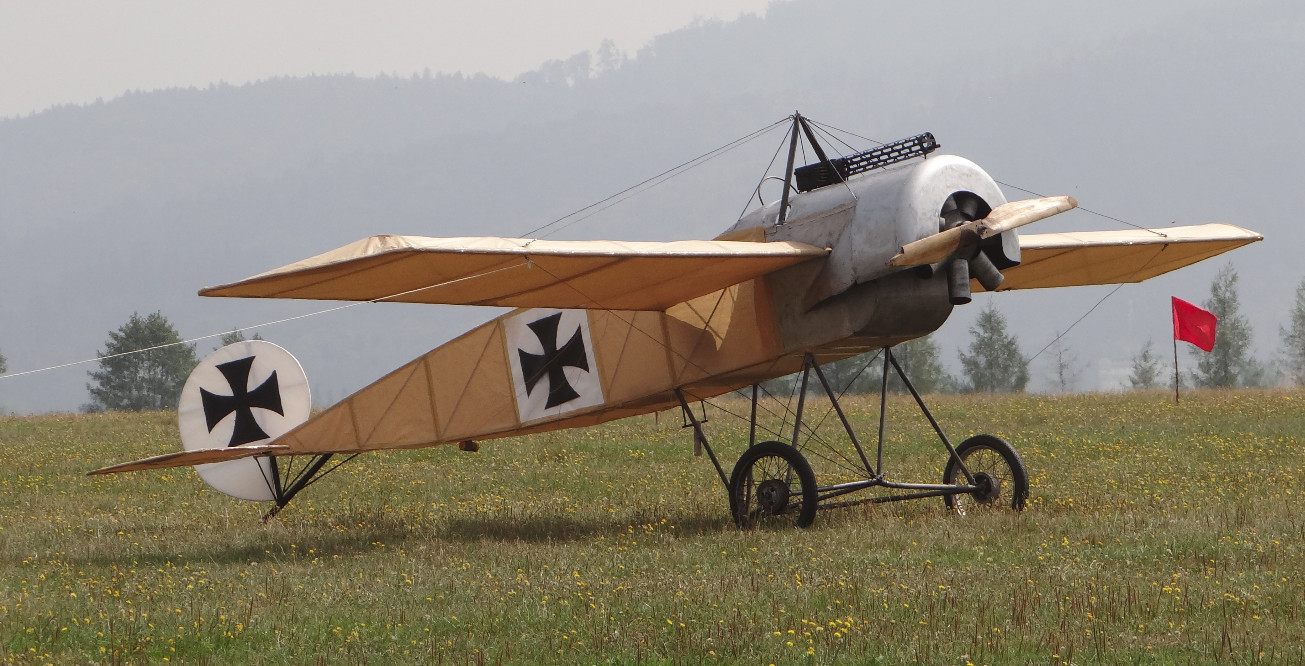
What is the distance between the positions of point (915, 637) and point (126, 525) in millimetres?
11140

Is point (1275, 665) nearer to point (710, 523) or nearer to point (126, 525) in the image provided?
point (710, 523)

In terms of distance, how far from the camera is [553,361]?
49.4 ft

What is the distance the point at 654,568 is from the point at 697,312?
413 cm

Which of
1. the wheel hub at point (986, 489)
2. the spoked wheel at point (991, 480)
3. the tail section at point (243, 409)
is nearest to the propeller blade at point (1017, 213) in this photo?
the spoked wheel at point (991, 480)

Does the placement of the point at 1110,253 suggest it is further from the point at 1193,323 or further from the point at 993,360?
the point at 993,360

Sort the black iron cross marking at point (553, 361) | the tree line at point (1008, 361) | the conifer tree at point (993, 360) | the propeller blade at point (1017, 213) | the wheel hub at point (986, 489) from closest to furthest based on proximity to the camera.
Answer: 1. the propeller blade at point (1017, 213)
2. the wheel hub at point (986, 489)
3. the black iron cross marking at point (553, 361)
4. the tree line at point (1008, 361)
5. the conifer tree at point (993, 360)

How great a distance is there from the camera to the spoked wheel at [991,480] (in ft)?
45.2

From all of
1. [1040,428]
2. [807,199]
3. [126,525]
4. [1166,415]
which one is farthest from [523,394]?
[1166,415]

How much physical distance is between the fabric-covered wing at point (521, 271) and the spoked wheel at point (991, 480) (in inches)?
130

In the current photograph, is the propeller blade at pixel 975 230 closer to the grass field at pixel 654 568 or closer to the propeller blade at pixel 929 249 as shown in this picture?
the propeller blade at pixel 929 249

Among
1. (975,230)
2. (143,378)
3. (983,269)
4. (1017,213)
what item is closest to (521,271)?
(975,230)

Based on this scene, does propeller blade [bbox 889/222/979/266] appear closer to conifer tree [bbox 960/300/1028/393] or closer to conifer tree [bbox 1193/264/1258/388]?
conifer tree [bbox 1193/264/1258/388]

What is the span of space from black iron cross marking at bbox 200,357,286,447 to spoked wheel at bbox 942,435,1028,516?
8512 mm

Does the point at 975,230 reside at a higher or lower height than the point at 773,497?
higher
